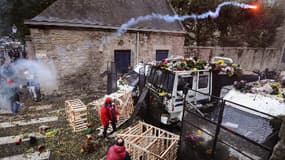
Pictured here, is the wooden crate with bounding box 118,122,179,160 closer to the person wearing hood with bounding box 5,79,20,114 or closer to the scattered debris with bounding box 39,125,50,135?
the scattered debris with bounding box 39,125,50,135

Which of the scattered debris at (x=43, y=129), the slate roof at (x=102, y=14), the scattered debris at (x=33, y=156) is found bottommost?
the scattered debris at (x=33, y=156)

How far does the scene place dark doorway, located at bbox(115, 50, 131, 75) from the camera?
10.6 meters

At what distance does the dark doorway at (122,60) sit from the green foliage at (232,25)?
777 cm

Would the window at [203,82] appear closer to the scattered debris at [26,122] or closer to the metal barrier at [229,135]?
the metal barrier at [229,135]

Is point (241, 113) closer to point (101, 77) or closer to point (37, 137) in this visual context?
point (37, 137)

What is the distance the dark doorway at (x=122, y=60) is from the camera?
1057 cm

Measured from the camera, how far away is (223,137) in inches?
130

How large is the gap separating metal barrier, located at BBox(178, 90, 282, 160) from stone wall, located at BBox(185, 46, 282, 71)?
956cm

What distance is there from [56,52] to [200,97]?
25.9 ft

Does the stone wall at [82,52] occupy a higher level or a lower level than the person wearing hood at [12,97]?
higher

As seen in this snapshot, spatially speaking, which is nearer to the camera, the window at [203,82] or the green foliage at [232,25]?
the window at [203,82]

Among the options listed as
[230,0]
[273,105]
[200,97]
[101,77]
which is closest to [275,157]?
[273,105]

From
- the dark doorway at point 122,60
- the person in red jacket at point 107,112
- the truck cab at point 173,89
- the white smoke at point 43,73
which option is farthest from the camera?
the dark doorway at point 122,60

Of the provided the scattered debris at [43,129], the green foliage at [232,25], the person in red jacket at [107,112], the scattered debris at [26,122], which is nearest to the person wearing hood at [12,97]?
the scattered debris at [26,122]
